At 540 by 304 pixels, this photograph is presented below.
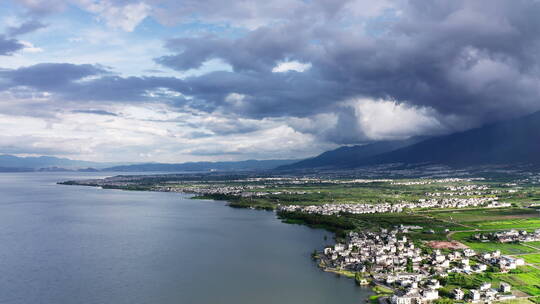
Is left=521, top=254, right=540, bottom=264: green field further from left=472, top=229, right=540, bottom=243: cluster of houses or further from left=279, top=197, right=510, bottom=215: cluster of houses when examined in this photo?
left=279, top=197, right=510, bottom=215: cluster of houses

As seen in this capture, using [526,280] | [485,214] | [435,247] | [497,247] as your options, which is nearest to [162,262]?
[435,247]

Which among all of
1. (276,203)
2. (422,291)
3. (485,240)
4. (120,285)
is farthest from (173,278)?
(276,203)

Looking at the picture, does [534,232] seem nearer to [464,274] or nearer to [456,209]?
[464,274]

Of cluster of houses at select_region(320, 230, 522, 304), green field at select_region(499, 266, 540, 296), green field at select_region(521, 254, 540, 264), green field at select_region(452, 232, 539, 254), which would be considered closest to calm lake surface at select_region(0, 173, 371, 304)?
cluster of houses at select_region(320, 230, 522, 304)

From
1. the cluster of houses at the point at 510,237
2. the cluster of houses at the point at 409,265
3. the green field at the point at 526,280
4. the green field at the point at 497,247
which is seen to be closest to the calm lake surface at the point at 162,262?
the cluster of houses at the point at 409,265

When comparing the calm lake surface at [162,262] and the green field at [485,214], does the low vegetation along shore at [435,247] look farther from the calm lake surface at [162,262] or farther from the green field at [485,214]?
the calm lake surface at [162,262]

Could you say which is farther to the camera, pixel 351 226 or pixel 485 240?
pixel 351 226

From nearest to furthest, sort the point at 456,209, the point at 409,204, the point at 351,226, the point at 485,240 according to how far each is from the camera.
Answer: the point at 485,240
the point at 351,226
the point at 456,209
the point at 409,204
